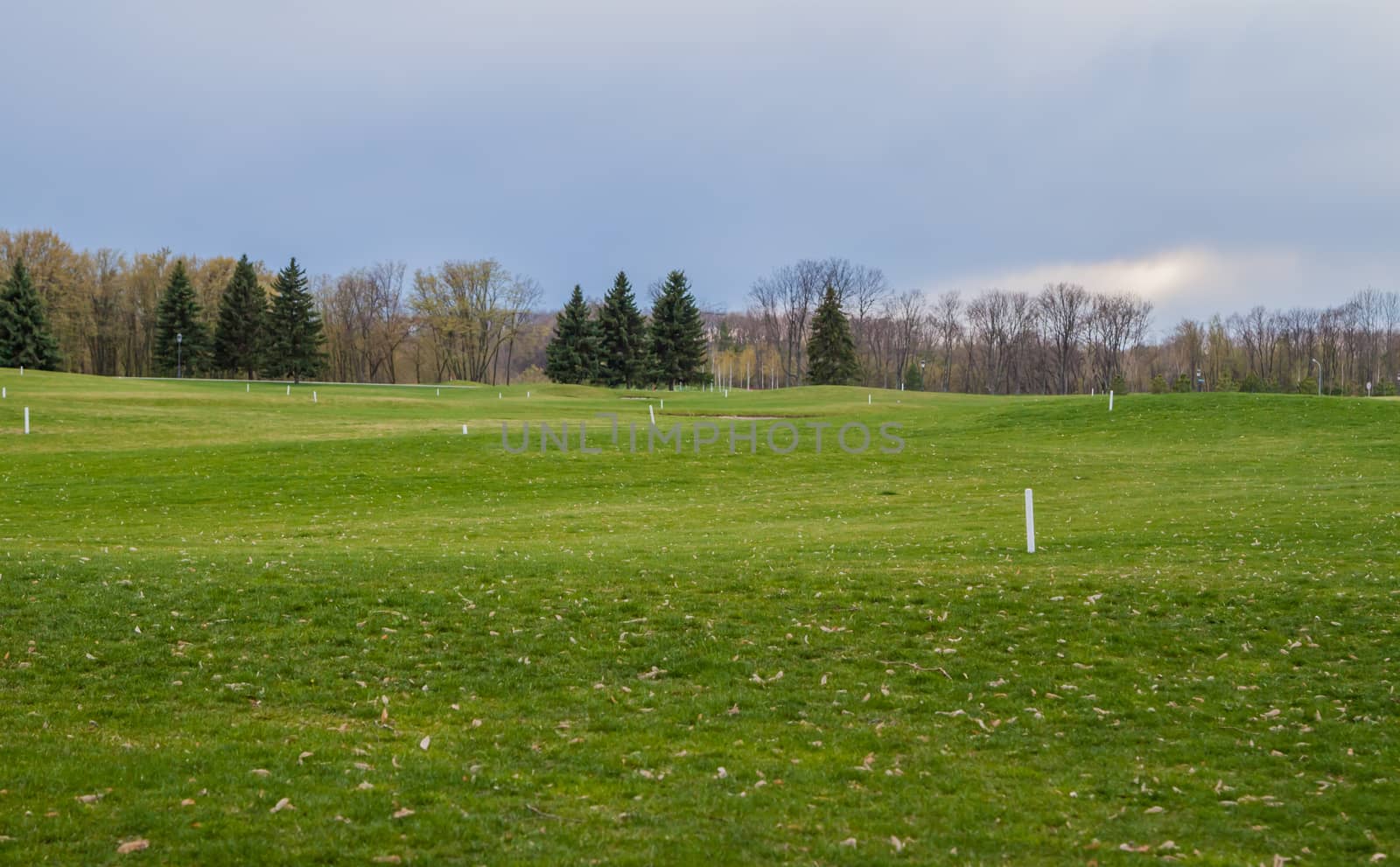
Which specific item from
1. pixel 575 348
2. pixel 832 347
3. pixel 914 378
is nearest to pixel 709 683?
pixel 575 348

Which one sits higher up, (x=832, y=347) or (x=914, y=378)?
(x=832, y=347)

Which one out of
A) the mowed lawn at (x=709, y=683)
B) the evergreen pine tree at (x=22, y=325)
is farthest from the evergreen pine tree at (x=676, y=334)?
the mowed lawn at (x=709, y=683)

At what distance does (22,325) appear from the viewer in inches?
2773

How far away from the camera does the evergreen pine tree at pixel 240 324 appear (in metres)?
78.8

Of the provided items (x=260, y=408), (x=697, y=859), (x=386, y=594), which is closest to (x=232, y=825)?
(x=697, y=859)

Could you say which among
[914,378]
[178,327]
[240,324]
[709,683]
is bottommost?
[709,683]

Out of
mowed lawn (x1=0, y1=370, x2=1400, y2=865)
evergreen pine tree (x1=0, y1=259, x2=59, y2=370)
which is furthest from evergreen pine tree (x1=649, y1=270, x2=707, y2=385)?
mowed lawn (x1=0, y1=370, x2=1400, y2=865)

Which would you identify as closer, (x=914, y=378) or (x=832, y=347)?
(x=832, y=347)

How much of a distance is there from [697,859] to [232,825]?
8.57 feet

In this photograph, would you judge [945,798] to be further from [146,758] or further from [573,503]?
[573,503]

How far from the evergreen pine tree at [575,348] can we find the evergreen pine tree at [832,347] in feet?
60.4

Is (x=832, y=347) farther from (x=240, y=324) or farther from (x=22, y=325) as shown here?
(x=22, y=325)

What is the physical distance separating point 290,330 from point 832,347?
145 feet

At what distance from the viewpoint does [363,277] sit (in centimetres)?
10719
